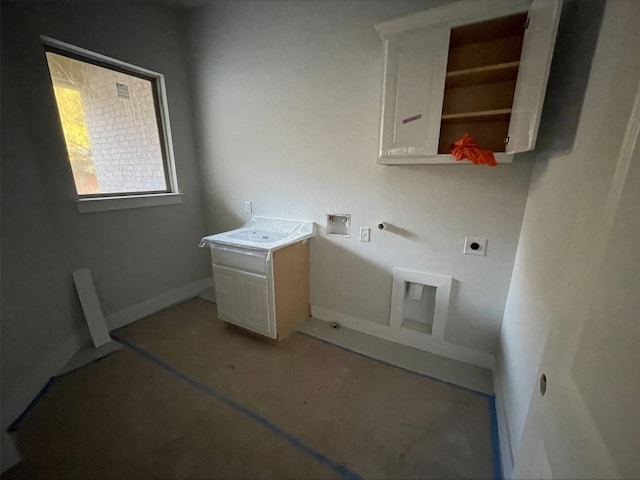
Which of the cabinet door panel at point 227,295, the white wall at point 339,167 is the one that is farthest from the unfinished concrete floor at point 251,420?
the white wall at point 339,167

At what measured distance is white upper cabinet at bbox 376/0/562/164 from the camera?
46.7 inches

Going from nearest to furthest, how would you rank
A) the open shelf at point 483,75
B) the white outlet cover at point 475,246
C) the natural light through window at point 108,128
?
the open shelf at point 483,75 → the white outlet cover at point 475,246 → the natural light through window at point 108,128

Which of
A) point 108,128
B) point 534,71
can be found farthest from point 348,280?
point 108,128

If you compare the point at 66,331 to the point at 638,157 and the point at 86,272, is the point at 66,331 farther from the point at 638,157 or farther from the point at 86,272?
the point at 638,157

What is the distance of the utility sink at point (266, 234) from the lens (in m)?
1.97

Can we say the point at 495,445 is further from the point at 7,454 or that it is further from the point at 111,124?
the point at 111,124

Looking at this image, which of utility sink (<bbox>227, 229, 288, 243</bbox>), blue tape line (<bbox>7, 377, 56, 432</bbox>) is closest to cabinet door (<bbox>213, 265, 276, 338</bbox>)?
utility sink (<bbox>227, 229, 288, 243</bbox>)

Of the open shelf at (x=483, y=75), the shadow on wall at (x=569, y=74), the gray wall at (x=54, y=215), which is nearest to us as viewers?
the shadow on wall at (x=569, y=74)

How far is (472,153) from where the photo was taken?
4.51ft

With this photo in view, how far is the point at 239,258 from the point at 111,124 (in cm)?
165

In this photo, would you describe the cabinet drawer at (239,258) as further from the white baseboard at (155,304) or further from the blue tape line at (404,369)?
the white baseboard at (155,304)

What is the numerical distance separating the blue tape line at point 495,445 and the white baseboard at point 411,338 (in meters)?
0.30

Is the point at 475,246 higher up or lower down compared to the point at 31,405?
higher up

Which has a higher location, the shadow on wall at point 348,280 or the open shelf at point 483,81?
the open shelf at point 483,81
